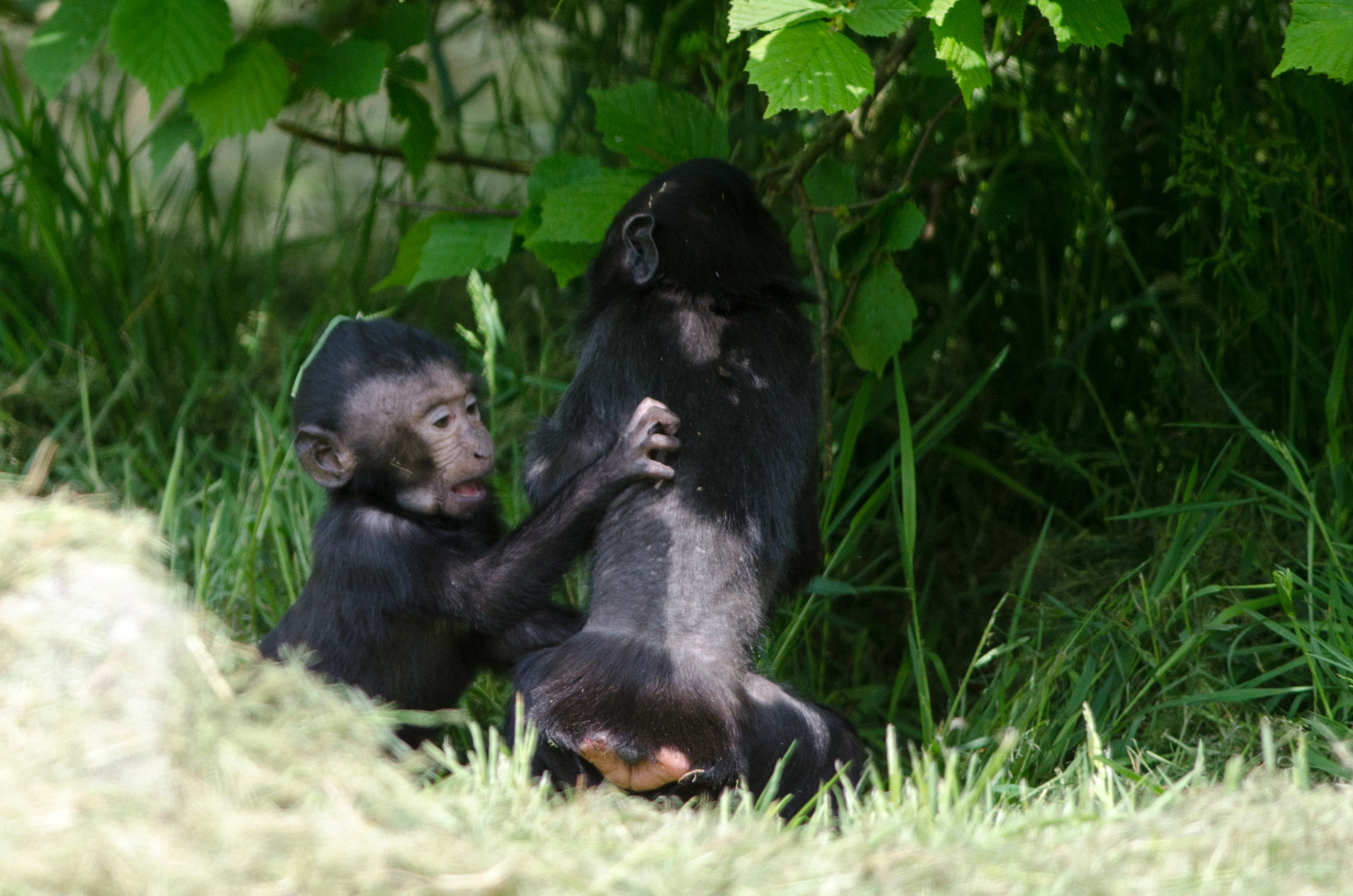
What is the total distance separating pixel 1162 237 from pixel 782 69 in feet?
8.57

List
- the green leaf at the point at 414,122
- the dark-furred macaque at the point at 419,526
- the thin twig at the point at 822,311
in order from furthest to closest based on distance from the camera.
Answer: the green leaf at the point at 414,122 → the thin twig at the point at 822,311 → the dark-furred macaque at the point at 419,526

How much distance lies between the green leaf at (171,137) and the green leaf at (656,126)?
3.47ft

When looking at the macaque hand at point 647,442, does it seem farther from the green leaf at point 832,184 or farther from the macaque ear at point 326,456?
the green leaf at point 832,184

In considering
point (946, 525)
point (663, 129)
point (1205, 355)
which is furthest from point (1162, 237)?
point (663, 129)

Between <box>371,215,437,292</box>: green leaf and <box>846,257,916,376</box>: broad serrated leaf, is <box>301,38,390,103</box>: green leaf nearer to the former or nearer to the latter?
<box>371,215,437,292</box>: green leaf

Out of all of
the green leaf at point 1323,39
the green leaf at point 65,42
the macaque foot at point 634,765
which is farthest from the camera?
the green leaf at point 65,42

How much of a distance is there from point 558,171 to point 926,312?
1616 millimetres

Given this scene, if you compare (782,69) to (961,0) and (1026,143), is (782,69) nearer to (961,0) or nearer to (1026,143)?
(961,0)

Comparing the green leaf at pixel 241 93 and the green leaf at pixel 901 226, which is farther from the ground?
the green leaf at pixel 241 93

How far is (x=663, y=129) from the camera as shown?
3.34m

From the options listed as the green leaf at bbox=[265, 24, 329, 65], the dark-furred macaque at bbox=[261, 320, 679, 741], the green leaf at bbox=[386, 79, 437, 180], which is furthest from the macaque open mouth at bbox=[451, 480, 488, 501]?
the green leaf at bbox=[265, 24, 329, 65]

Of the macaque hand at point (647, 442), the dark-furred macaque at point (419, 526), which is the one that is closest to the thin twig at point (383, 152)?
the dark-furred macaque at point (419, 526)

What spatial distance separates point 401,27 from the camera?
364 centimetres

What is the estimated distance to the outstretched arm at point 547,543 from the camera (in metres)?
2.77
